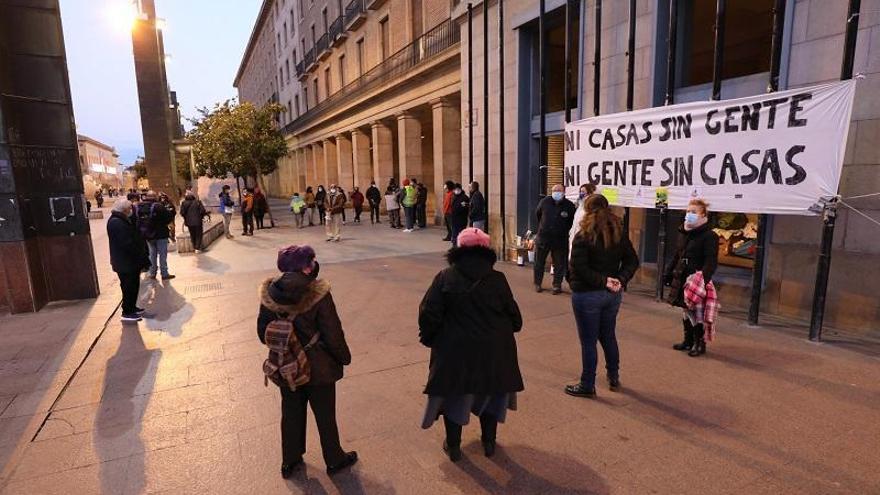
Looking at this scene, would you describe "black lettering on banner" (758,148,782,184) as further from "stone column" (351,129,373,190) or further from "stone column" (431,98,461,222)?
"stone column" (351,129,373,190)

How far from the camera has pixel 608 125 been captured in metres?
7.68

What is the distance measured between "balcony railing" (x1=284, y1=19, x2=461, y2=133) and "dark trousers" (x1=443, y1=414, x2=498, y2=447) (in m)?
14.1

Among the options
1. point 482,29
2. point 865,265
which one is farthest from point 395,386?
point 482,29

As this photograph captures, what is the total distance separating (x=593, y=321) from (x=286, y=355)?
2.42 m

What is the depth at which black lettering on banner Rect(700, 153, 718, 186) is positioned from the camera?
6216 mm

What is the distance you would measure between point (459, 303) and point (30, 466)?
3276mm

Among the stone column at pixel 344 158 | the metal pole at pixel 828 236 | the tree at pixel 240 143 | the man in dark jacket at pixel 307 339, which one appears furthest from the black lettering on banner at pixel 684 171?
the stone column at pixel 344 158

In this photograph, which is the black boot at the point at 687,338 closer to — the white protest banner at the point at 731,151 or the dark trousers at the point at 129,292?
the white protest banner at the point at 731,151

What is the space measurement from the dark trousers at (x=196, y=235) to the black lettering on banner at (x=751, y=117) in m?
12.0

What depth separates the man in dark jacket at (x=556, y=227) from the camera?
739 centimetres

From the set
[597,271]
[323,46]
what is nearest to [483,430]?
[597,271]

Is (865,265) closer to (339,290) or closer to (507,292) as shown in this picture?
(507,292)

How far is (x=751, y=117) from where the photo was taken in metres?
5.73

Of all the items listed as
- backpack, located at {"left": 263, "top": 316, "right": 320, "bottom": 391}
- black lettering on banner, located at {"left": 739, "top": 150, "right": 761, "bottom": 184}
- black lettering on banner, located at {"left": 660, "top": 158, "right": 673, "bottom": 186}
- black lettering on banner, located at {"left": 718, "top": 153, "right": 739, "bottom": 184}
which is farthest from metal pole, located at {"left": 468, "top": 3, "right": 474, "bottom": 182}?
backpack, located at {"left": 263, "top": 316, "right": 320, "bottom": 391}
